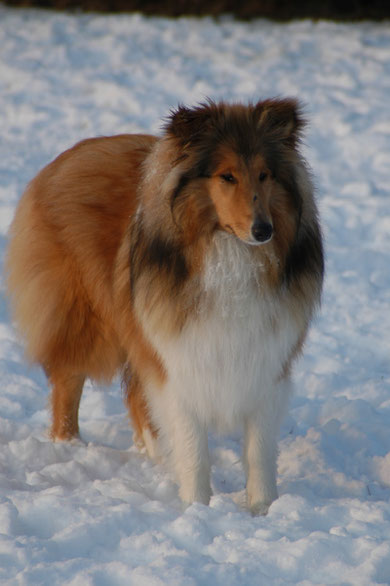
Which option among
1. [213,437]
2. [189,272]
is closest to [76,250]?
[189,272]

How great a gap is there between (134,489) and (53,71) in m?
6.07

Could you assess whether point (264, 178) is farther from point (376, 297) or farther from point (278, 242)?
point (376, 297)

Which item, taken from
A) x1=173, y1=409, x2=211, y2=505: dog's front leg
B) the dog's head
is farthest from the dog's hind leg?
the dog's head

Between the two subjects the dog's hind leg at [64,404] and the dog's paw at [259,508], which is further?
the dog's hind leg at [64,404]

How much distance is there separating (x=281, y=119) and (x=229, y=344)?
0.89m

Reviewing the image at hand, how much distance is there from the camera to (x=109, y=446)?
4.17 m

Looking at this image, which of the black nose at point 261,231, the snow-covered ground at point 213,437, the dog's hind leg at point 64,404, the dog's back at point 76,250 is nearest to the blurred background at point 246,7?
the snow-covered ground at point 213,437

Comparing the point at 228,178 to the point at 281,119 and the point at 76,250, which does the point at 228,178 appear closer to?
the point at 281,119

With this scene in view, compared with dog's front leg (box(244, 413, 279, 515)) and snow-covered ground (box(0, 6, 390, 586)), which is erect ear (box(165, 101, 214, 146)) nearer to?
dog's front leg (box(244, 413, 279, 515))

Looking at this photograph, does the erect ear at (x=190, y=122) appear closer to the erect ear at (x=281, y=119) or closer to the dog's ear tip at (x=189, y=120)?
the dog's ear tip at (x=189, y=120)

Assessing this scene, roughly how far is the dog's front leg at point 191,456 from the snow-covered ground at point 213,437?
13 centimetres

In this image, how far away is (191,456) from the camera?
3.43 m

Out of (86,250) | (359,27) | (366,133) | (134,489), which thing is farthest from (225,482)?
(359,27)

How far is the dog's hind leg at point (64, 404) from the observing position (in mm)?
4016
